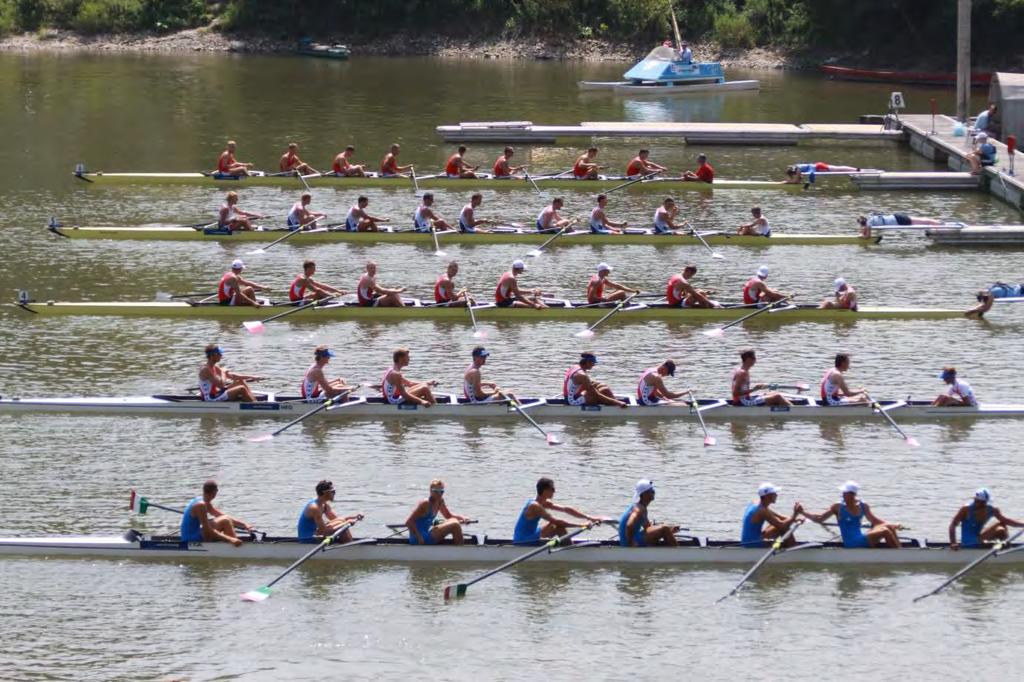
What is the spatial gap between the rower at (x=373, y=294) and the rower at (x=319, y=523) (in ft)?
33.9

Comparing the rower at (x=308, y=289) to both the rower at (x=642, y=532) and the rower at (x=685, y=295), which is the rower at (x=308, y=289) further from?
the rower at (x=642, y=532)

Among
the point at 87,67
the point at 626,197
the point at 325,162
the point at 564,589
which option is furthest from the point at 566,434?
the point at 87,67

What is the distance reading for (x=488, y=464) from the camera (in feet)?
76.2

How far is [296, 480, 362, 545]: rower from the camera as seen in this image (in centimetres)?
1984

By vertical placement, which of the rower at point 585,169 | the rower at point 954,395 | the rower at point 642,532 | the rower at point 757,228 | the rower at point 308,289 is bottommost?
the rower at point 642,532

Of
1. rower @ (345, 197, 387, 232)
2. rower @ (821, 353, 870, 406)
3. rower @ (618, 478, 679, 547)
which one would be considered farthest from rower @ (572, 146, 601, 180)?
rower @ (618, 478, 679, 547)

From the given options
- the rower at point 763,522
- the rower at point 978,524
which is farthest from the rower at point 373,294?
the rower at point 978,524

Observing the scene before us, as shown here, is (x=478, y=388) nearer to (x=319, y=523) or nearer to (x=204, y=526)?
(x=319, y=523)

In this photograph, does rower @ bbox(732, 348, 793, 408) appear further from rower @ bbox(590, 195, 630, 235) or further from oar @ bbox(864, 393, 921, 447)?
rower @ bbox(590, 195, 630, 235)

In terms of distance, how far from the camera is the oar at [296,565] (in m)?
19.0

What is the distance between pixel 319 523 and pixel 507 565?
2361 mm

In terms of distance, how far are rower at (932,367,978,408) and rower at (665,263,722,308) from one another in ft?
19.8

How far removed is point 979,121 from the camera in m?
45.3

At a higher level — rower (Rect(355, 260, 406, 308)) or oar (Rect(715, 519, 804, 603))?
rower (Rect(355, 260, 406, 308))
